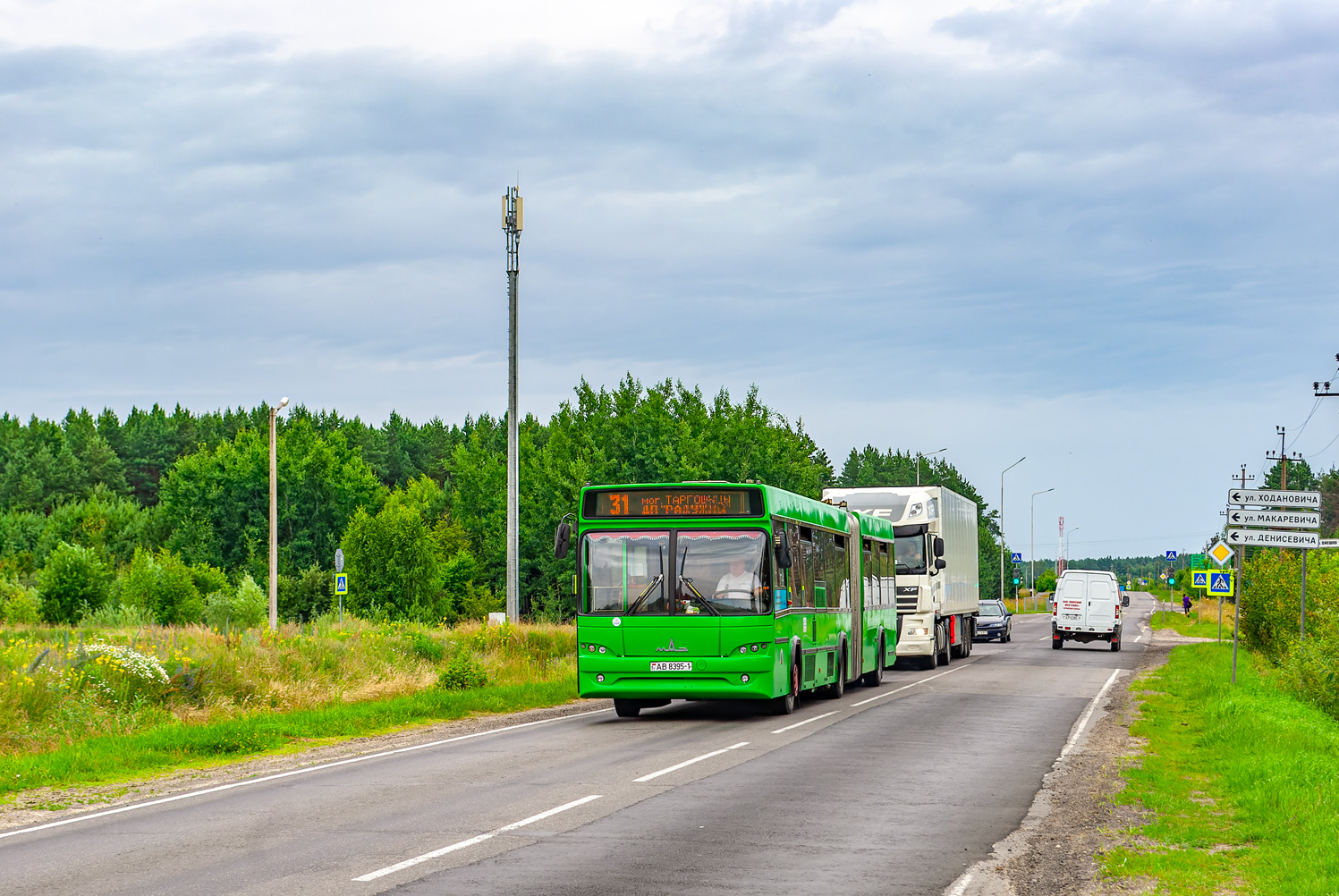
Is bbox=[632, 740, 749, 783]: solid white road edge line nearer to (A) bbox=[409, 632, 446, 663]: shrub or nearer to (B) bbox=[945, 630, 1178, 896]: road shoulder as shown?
(B) bbox=[945, 630, 1178, 896]: road shoulder

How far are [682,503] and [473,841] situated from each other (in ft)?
33.4

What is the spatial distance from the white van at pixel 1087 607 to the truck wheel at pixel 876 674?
18.8 m

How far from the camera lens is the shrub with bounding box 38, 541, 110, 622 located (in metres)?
67.6

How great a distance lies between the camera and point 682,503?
19797 mm

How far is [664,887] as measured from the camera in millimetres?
8297

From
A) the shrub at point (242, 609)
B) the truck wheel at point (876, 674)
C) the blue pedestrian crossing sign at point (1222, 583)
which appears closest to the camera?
the truck wheel at point (876, 674)

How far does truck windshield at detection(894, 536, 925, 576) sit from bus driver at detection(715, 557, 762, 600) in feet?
50.3

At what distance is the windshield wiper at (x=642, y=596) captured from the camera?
63.8 feet

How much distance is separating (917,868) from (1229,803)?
4366mm

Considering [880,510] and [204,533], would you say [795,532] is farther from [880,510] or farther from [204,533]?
[204,533]

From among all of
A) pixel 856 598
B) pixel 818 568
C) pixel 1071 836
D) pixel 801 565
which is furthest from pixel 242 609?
pixel 1071 836

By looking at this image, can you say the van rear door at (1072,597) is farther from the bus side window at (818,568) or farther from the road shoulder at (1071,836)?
the road shoulder at (1071,836)

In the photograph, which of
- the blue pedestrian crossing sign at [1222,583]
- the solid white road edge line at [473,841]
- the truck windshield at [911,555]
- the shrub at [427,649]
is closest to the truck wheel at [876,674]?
the truck windshield at [911,555]

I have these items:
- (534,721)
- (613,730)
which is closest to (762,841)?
(613,730)
